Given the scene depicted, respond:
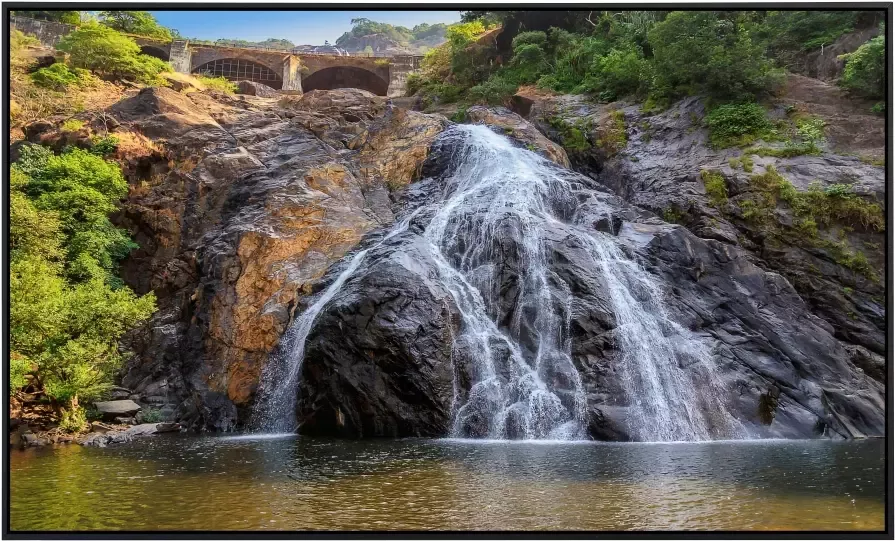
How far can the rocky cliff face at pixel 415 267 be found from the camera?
14.2 m

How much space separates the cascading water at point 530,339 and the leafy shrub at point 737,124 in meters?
6.77

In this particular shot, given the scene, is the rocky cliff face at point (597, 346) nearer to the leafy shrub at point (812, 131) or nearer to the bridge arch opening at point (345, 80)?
the leafy shrub at point (812, 131)

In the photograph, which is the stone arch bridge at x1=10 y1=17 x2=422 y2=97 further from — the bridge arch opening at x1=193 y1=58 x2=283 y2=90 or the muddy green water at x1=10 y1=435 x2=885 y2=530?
the muddy green water at x1=10 y1=435 x2=885 y2=530

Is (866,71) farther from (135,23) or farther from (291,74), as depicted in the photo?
(135,23)

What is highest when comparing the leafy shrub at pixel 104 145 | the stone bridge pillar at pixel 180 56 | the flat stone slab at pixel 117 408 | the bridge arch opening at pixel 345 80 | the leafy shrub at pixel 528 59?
the bridge arch opening at pixel 345 80

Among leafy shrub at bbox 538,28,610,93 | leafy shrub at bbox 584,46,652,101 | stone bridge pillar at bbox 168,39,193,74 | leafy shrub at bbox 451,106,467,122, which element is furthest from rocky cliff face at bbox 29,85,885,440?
stone bridge pillar at bbox 168,39,193,74

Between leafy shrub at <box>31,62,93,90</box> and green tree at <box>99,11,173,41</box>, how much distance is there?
1109 centimetres

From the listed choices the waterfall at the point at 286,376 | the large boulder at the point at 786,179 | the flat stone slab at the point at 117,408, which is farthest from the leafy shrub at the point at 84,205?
the large boulder at the point at 786,179

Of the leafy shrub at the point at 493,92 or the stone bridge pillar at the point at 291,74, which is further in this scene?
the stone bridge pillar at the point at 291,74

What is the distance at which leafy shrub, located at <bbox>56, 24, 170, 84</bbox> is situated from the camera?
101 ft

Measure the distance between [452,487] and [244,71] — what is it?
1759 inches

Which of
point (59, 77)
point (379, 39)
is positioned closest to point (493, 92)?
point (59, 77)

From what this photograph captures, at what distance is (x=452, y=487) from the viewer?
7758mm

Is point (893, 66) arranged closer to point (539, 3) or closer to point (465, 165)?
point (539, 3)
